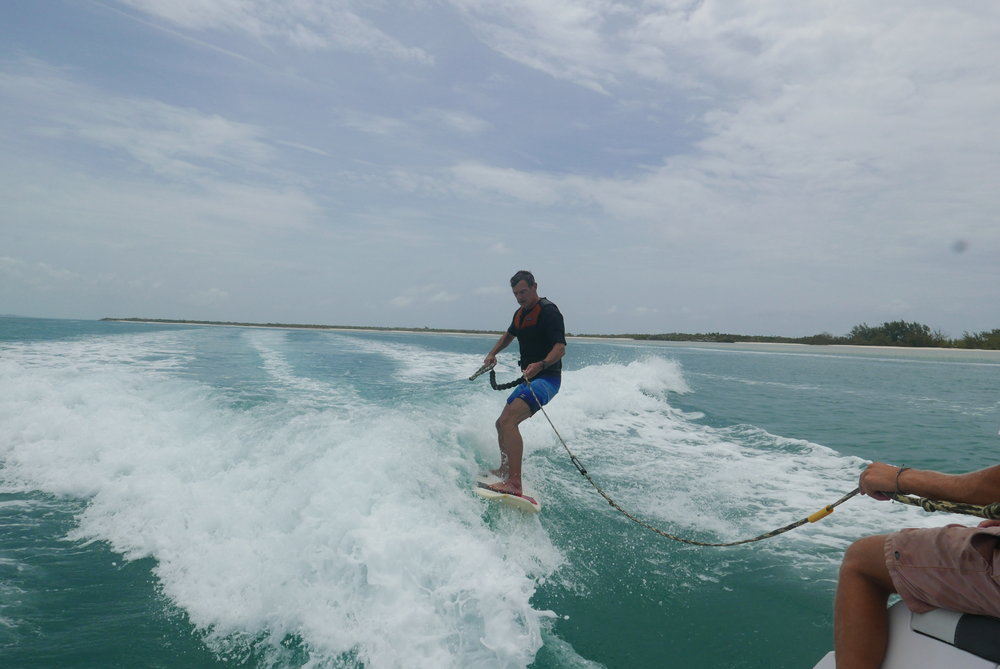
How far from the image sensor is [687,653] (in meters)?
3.16

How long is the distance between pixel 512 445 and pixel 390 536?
183 cm

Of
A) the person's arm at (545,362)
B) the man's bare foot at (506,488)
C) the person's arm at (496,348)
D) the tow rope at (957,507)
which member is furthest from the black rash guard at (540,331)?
the tow rope at (957,507)

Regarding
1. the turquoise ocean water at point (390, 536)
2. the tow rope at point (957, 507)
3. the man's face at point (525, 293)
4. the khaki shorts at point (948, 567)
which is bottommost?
the turquoise ocean water at point (390, 536)

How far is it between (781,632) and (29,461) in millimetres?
7395

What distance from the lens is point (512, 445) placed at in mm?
5301

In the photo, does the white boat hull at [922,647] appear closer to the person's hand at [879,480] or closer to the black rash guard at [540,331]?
the person's hand at [879,480]

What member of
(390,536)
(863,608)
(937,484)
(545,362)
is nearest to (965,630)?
(863,608)

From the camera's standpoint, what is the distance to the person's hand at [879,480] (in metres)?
2.06

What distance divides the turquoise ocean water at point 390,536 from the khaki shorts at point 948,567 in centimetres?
161

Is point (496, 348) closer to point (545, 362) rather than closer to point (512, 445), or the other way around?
point (545, 362)

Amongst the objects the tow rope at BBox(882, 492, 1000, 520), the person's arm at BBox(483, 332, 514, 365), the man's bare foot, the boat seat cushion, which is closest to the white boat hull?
the boat seat cushion

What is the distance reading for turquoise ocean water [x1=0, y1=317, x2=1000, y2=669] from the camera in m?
3.14

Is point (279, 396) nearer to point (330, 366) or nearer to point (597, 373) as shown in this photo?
point (330, 366)

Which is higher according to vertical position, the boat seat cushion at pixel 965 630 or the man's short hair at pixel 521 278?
the man's short hair at pixel 521 278
